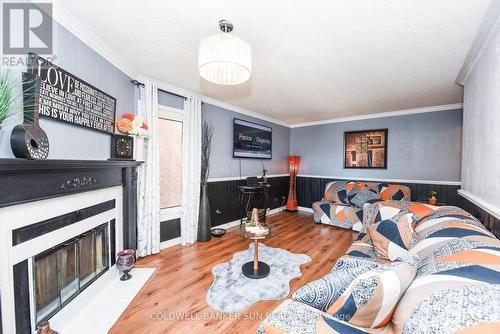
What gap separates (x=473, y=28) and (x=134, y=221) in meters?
3.78

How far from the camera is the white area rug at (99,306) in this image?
1521 millimetres

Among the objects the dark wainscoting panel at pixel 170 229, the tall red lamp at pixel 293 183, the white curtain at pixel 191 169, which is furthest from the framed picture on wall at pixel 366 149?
the dark wainscoting panel at pixel 170 229

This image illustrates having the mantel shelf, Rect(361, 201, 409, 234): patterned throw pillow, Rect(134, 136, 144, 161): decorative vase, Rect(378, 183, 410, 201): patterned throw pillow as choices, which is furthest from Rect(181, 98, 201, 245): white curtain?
Rect(378, 183, 410, 201): patterned throw pillow

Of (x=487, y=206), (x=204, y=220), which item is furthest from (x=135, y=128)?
(x=487, y=206)

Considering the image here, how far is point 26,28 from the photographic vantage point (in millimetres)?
1348

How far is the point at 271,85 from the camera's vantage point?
9.82ft

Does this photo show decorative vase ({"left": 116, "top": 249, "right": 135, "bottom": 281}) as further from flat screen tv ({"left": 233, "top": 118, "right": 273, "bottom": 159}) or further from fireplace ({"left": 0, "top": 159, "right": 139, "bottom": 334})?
flat screen tv ({"left": 233, "top": 118, "right": 273, "bottom": 159})

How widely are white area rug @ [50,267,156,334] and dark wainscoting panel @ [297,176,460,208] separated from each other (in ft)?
13.5

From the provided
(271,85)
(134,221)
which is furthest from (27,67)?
(271,85)

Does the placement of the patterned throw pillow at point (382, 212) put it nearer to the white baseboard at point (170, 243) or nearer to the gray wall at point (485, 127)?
the gray wall at point (485, 127)

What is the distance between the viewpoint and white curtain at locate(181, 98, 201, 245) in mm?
3176

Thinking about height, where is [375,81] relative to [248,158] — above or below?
above

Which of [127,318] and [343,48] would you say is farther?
[343,48]

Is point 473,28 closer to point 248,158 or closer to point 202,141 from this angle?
point 202,141
